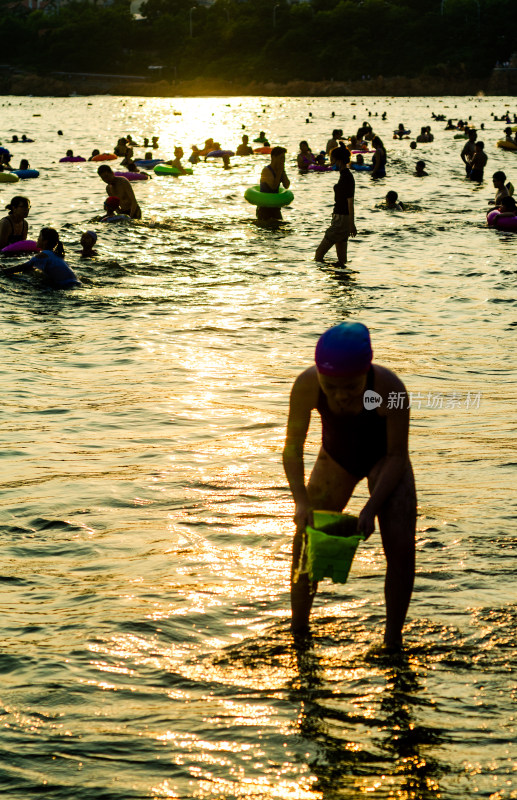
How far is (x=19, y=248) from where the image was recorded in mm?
15242

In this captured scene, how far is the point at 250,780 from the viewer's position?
3600mm

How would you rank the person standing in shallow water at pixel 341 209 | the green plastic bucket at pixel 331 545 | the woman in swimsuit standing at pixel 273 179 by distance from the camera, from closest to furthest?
the green plastic bucket at pixel 331 545, the person standing in shallow water at pixel 341 209, the woman in swimsuit standing at pixel 273 179

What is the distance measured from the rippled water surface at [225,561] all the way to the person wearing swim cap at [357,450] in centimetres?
48

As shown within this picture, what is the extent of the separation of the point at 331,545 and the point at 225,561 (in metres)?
1.64

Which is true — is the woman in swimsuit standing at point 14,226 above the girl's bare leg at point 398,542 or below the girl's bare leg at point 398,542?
above

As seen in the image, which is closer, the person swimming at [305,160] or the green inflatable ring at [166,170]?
the green inflatable ring at [166,170]

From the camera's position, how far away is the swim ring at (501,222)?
19.2 meters

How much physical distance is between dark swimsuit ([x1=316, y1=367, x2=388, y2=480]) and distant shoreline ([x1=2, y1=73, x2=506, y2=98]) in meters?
113

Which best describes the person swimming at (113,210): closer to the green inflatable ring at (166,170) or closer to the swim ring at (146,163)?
the green inflatable ring at (166,170)

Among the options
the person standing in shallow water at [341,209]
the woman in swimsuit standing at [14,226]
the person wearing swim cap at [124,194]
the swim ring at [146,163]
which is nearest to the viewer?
the person standing in shallow water at [341,209]

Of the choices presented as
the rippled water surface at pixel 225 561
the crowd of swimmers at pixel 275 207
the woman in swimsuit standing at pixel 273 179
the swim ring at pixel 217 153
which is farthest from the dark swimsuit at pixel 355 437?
the swim ring at pixel 217 153

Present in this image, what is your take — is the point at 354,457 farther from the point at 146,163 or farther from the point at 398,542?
the point at 146,163

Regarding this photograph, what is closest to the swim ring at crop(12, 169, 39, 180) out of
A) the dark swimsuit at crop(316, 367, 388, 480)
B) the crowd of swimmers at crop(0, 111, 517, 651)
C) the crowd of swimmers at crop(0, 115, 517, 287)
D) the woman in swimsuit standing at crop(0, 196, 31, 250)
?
the crowd of swimmers at crop(0, 115, 517, 287)

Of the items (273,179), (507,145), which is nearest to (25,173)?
(273,179)
